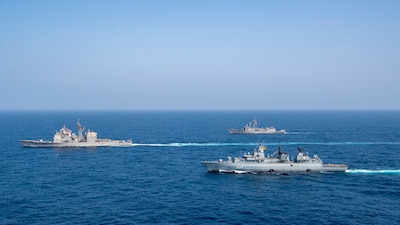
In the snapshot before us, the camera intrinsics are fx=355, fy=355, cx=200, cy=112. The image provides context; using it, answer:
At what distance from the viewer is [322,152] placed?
135 meters

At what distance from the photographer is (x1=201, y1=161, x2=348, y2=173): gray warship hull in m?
98.2

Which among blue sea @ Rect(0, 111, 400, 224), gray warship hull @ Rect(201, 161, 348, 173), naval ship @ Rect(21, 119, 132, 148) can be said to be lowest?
blue sea @ Rect(0, 111, 400, 224)

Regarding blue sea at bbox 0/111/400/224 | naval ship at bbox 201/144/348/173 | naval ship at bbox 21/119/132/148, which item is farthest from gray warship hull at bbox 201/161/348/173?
naval ship at bbox 21/119/132/148

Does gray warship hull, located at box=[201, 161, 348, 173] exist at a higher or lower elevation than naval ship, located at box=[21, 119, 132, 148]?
lower

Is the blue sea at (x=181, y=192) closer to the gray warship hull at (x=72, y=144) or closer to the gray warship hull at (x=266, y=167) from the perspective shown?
the gray warship hull at (x=266, y=167)

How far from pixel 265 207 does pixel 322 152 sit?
75.3m

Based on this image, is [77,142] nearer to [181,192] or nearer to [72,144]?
[72,144]

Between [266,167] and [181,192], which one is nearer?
[181,192]

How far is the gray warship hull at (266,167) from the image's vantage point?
98.2 meters

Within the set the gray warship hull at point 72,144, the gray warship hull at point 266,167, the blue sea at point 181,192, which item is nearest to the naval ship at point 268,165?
the gray warship hull at point 266,167

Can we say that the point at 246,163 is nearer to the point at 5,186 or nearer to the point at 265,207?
the point at 265,207

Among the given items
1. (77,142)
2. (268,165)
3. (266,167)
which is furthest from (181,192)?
(77,142)

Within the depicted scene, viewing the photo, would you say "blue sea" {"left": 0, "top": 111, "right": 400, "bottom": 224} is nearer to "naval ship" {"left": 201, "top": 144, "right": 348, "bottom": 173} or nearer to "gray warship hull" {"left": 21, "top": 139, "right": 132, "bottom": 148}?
"naval ship" {"left": 201, "top": 144, "right": 348, "bottom": 173}

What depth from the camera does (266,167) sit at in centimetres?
9869
